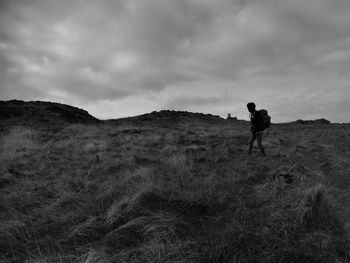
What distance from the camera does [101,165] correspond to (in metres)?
9.02

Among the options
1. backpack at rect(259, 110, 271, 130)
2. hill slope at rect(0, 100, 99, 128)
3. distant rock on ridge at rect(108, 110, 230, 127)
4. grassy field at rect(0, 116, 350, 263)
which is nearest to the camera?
grassy field at rect(0, 116, 350, 263)

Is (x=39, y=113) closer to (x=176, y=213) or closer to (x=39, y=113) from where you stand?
(x=39, y=113)

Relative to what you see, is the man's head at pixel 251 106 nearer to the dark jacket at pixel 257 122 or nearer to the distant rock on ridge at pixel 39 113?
the dark jacket at pixel 257 122

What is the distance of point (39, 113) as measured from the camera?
28.9 m

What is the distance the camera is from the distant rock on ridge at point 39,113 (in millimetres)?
26219

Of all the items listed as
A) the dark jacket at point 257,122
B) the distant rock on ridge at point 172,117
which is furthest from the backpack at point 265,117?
the distant rock on ridge at point 172,117

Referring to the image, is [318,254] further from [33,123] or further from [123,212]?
[33,123]

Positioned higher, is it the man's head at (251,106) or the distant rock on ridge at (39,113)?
the distant rock on ridge at (39,113)

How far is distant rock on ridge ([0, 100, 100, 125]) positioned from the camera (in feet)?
86.0

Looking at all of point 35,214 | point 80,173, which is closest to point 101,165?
point 80,173

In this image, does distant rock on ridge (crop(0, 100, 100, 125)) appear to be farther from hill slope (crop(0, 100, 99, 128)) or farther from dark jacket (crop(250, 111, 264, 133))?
dark jacket (crop(250, 111, 264, 133))

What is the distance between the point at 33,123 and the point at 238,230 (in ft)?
77.8

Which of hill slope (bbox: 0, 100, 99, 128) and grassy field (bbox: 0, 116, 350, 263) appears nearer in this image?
grassy field (bbox: 0, 116, 350, 263)

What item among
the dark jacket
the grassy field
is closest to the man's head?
the dark jacket
